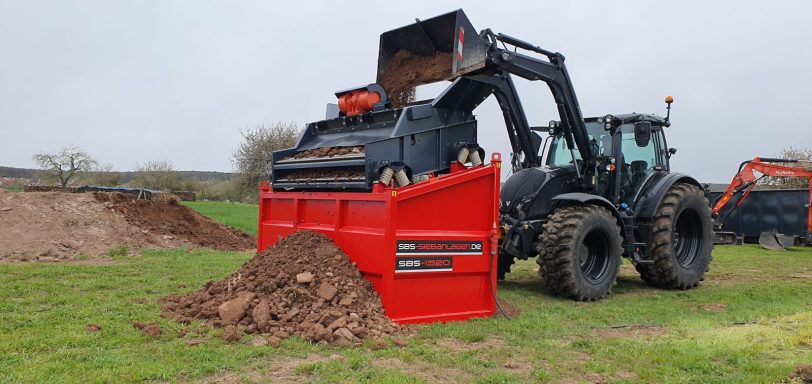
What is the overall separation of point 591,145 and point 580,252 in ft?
5.49

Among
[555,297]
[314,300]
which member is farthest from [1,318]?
[555,297]

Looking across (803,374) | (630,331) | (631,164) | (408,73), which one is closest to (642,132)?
(631,164)

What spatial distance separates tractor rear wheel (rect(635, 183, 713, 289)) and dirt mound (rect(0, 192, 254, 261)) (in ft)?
32.2

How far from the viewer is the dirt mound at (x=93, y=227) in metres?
12.8

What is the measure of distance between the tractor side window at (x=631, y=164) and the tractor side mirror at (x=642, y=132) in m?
0.30

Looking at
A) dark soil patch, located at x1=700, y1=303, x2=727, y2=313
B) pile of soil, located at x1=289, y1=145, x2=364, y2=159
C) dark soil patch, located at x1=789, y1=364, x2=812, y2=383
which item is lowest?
dark soil patch, located at x1=700, y1=303, x2=727, y2=313

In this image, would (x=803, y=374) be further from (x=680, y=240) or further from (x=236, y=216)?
(x=236, y=216)

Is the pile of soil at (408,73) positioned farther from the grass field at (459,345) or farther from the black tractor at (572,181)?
the grass field at (459,345)

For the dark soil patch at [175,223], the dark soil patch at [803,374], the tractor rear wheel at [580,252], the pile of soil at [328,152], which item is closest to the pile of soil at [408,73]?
the pile of soil at [328,152]

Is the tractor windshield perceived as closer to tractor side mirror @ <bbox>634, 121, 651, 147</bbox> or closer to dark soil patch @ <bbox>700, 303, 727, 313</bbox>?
tractor side mirror @ <bbox>634, 121, 651, 147</bbox>

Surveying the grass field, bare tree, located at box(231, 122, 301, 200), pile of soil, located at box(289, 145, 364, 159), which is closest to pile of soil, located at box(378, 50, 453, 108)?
pile of soil, located at box(289, 145, 364, 159)

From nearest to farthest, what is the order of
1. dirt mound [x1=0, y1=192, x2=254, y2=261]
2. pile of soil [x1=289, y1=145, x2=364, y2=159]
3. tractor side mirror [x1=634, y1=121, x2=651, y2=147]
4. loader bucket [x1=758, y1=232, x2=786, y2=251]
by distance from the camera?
pile of soil [x1=289, y1=145, x2=364, y2=159], tractor side mirror [x1=634, y1=121, x2=651, y2=147], dirt mound [x1=0, y1=192, x2=254, y2=261], loader bucket [x1=758, y1=232, x2=786, y2=251]

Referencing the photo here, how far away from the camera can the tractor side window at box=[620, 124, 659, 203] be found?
29.3 feet

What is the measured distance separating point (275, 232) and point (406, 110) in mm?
2244
